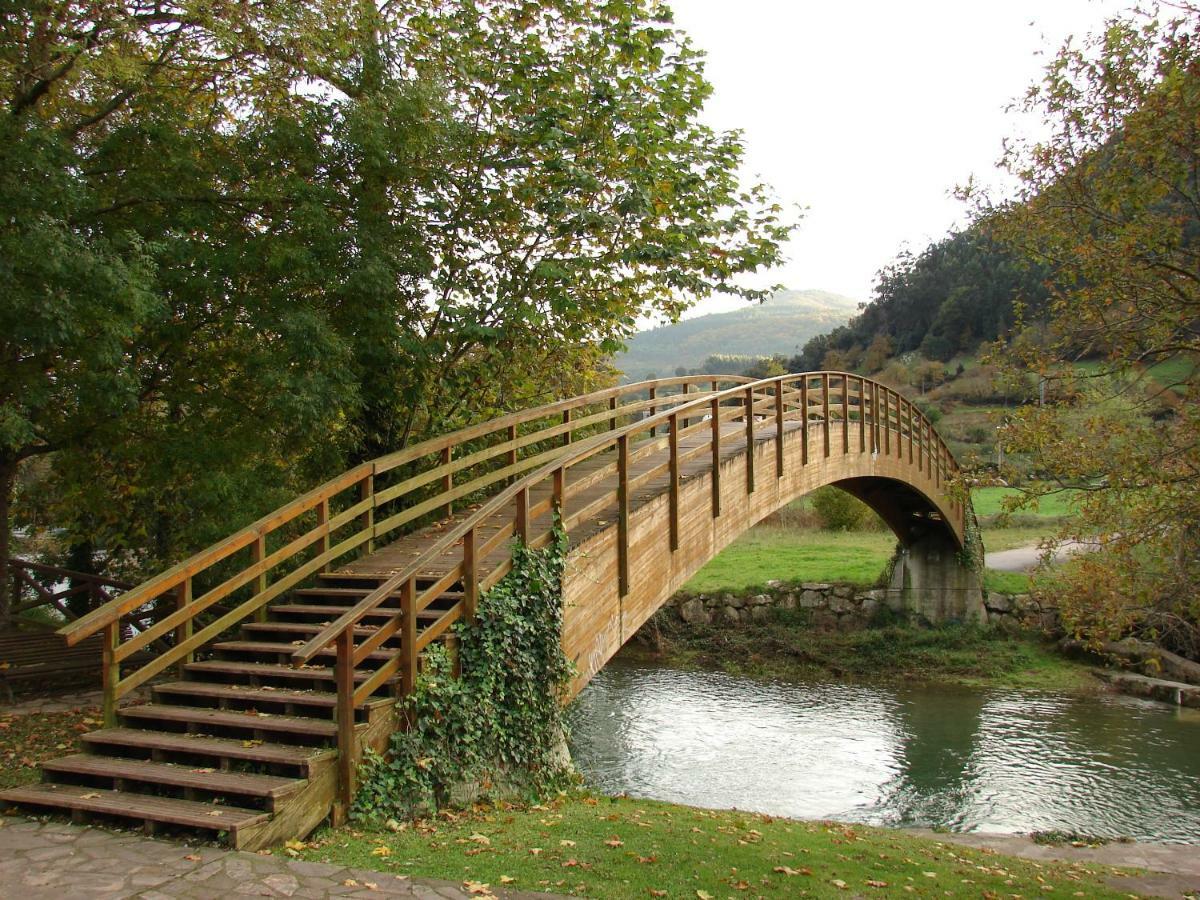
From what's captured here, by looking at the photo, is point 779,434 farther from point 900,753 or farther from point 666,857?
point 666,857

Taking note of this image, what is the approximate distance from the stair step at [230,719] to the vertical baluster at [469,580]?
4.21ft

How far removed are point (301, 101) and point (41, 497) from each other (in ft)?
25.2

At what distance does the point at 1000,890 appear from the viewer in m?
6.82

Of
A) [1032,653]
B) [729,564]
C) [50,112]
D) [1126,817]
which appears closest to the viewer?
[50,112]

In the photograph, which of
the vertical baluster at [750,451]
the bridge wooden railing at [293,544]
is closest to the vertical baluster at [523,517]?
the bridge wooden railing at [293,544]

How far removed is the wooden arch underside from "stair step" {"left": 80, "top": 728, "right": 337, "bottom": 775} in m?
2.62

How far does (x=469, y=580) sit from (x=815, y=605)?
18.2 meters

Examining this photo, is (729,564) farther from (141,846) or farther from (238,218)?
(141,846)

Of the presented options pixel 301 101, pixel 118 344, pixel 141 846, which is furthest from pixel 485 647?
pixel 301 101

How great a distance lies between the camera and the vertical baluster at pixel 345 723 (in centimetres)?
559

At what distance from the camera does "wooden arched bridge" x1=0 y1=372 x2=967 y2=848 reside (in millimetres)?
5527

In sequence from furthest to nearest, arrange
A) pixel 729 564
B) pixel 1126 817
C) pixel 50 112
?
1. pixel 729 564
2. pixel 1126 817
3. pixel 50 112

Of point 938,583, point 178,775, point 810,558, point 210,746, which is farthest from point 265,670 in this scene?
point 810,558

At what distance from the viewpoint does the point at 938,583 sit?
23.2 metres
